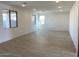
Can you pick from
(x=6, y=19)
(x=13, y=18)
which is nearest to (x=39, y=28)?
(x=13, y=18)

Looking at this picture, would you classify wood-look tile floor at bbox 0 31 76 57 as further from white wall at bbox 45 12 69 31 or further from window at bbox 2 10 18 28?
white wall at bbox 45 12 69 31

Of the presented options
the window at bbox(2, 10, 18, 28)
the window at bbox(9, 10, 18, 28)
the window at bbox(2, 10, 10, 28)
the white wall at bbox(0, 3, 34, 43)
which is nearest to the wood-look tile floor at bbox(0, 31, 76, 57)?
the white wall at bbox(0, 3, 34, 43)

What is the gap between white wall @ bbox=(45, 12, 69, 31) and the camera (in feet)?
54.6

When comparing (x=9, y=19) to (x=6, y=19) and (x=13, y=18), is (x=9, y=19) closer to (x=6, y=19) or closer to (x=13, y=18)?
(x=6, y=19)

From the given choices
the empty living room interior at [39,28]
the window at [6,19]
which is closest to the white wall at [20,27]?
the empty living room interior at [39,28]

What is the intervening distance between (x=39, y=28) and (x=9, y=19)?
890cm

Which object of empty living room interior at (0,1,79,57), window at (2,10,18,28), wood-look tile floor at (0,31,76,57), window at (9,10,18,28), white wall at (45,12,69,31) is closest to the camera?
wood-look tile floor at (0,31,76,57)

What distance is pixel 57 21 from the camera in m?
17.0

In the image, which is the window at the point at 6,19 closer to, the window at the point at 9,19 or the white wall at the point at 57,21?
the window at the point at 9,19

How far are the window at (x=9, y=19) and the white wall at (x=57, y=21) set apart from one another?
783 centimetres

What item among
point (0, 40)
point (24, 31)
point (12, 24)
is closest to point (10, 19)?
point (12, 24)

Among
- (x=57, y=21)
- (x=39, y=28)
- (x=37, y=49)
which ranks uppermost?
(x=57, y=21)

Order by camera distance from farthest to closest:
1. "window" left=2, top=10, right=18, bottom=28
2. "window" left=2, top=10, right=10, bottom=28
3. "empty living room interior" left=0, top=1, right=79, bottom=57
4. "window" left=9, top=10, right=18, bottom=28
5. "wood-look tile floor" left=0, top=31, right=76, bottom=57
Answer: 1. "window" left=9, top=10, right=18, bottom=28
2. "window" left=2, top=10, right=18, bottom=28
3. "window" left=2, top=10, right=10, bottom=28
4. "empty living room interior" left=0, top=1, right=79, bottom=57
5. "wood-look tile floor" left=0, top=31, right=76, bottom=57

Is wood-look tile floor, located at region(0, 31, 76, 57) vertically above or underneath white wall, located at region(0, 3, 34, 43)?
underneath
